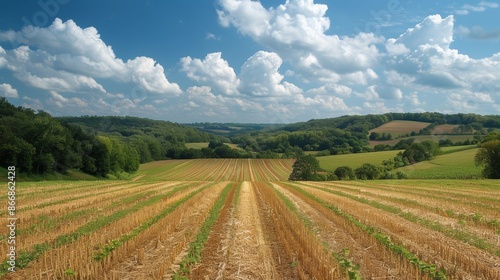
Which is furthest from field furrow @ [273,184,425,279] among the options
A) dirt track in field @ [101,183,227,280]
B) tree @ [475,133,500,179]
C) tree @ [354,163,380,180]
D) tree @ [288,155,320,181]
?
tree @ [354,163,380,180]

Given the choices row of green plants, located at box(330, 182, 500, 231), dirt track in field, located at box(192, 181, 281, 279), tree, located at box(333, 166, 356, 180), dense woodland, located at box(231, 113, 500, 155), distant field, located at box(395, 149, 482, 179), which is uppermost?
dense woodland, located at box(231, 113, 500, 155)

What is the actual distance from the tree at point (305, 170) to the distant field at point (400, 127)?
3263 inches

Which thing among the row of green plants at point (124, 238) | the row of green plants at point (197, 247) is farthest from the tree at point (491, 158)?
the row of green plants at point (124, 238)

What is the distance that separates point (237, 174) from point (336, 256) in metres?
86.4

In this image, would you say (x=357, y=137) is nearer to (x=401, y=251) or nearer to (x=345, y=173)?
(x=345, y=173)

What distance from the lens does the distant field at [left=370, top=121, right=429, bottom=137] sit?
153 meters

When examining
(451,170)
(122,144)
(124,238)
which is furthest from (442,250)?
(122,144)

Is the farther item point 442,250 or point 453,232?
point 453,232

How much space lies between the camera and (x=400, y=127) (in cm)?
16288

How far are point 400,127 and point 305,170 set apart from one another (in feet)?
328

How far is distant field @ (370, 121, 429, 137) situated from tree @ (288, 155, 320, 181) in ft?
272

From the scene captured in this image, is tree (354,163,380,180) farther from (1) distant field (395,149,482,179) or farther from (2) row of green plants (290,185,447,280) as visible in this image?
(2) row of green plants (290,185,447,280)

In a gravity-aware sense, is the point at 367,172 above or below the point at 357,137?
below

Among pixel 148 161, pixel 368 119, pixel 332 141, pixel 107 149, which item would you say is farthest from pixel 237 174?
pixel 368 119
